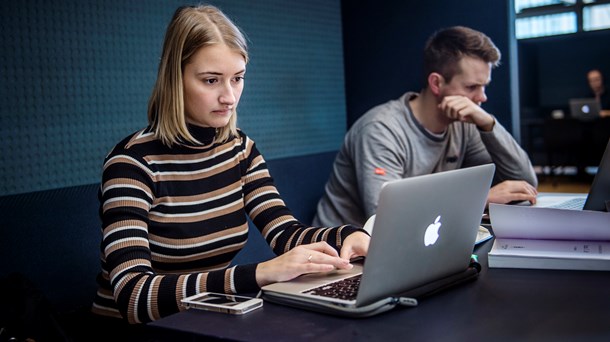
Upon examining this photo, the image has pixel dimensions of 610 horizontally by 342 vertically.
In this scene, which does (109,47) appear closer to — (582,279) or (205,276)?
(205,276)

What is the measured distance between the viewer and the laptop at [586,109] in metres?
8.20

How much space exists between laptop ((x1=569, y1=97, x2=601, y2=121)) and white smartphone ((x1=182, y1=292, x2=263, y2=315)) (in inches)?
307

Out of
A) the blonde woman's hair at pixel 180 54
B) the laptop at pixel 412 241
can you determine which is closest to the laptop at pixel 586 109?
the blonde woman's hair at pixel 180 54

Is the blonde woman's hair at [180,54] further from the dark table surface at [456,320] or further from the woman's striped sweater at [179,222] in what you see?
the dark table surface at [456,320]

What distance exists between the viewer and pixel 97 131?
7.06 feet

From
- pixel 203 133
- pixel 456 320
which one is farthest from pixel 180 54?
pixel 456 320

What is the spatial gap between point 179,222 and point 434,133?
1.30m

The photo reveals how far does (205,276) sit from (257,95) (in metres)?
1.56

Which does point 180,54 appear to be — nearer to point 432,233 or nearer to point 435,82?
point 432,233

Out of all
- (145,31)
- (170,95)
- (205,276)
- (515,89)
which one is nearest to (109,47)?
(145,31)

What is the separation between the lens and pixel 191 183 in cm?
169

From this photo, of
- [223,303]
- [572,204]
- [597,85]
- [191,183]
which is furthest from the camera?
[597,85]

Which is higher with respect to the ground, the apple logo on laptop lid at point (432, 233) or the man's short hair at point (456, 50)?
the man's short hair at point (456, 50)

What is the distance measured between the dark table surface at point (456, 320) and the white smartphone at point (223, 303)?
1cm
